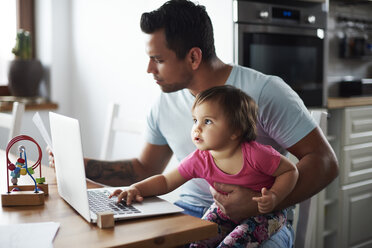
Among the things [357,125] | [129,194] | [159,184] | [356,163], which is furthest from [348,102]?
[129,194]

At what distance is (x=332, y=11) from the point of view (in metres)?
3.10

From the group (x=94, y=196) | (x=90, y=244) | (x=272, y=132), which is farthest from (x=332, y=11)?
(x=90, y=244)

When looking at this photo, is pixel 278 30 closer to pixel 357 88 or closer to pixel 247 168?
pixel 357 88

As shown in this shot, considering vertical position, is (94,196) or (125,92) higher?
(125,92)

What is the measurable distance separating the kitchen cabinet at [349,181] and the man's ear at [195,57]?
1356 mm

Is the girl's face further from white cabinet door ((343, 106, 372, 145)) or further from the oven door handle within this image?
white cabinet door ((343, 106, 372, 145))

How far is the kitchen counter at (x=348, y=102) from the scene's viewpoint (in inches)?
101

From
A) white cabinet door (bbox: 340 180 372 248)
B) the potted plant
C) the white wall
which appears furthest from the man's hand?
the potted plant

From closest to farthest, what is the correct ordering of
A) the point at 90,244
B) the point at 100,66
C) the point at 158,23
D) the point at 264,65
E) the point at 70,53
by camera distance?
the point at 90,244 → the point at 158,23 → the point at 264,65 → the point at 100,66 → the point at 70,53

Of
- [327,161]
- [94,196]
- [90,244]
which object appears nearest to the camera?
[90,244]

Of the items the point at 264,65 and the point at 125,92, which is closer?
the point at 264,65

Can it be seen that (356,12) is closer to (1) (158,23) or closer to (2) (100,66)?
(2) (100,66)

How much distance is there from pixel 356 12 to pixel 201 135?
2457 millimetres

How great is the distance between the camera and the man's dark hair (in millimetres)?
1508
